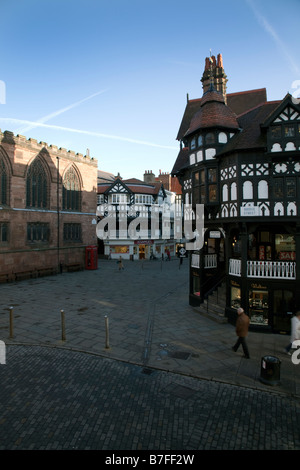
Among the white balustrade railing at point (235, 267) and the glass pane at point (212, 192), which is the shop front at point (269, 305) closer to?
the white balustrade railing at point (235, 267)

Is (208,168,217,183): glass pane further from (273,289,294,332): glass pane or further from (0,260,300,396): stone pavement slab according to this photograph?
(0,260,300,396): stone pavement slab

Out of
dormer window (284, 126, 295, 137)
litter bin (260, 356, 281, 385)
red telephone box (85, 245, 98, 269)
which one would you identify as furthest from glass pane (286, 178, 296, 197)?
red telephone box (85, 245, 98, 269)

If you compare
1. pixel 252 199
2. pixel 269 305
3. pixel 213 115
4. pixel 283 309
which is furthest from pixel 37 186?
pixel 283 309

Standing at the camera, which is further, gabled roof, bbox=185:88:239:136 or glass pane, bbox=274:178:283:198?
gabled roof, bbox=185:88:239:136

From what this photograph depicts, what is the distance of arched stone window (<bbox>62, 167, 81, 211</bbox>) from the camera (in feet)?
98.8

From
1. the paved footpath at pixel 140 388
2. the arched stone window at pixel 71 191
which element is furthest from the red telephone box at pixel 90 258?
the paved footpath at pixel 140 388

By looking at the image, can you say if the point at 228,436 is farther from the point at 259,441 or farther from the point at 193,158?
the point at 193,158

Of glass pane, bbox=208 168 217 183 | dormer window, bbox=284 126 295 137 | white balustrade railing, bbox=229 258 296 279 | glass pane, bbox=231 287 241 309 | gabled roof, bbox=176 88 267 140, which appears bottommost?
glass pane, bbox=231 287 241 309

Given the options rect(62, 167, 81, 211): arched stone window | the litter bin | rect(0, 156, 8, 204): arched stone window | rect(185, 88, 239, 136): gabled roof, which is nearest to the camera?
the litter bin

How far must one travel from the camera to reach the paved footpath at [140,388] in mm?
5234

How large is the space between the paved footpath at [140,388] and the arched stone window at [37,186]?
15701mm

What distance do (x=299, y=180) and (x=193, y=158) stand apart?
17.9 feet

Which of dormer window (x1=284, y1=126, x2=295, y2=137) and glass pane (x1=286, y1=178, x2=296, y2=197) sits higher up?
dormer window (x1=284, y1=126, x2=295, y2=137)

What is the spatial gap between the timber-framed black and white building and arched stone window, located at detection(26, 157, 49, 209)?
692 inches
